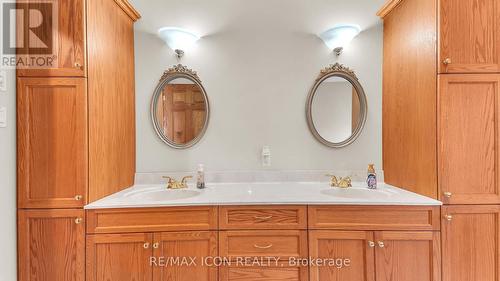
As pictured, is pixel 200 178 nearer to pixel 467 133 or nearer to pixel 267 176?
pixel 267 176

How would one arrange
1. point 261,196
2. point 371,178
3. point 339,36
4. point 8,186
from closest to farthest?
1. point 8,186
2. point 261,196
3. point 371,178
4. point 339,36

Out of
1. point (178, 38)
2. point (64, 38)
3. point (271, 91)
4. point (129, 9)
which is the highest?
point (129, 9)

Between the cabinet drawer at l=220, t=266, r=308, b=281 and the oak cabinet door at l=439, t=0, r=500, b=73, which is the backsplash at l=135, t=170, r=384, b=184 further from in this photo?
the oak cabinet door at l=439, t=0, r=500, b=73

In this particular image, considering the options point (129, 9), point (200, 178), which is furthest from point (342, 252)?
point (129, 9)

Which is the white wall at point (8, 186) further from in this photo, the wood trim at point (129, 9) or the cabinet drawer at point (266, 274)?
the cabinet drawer at point (266, 274)

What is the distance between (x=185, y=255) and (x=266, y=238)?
49 cm

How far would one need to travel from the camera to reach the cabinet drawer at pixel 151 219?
134 cm

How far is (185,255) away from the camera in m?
1.36

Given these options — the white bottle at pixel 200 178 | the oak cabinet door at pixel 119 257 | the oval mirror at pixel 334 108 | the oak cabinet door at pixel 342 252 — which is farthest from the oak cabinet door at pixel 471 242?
the oak cabinet door at pixel 119 257

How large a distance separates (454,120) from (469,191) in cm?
42

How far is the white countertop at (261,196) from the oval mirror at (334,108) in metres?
0.42

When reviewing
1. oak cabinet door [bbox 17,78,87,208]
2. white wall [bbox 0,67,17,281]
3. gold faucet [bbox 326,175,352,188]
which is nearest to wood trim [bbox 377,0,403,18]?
gold faucet [bbox 326,175,352,188]

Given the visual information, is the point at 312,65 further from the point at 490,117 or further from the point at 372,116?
the point at 490,117

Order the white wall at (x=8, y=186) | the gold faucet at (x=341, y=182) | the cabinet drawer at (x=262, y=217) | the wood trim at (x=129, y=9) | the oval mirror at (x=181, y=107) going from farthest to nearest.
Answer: the oval mirror at (x=181, y=107) → the gold faucet at (x=341, y=182) → the wood trim at (x=129, y=9) → the cabinet drawer at (x=262, y=217) → the white wall at (x=8, y=186)
